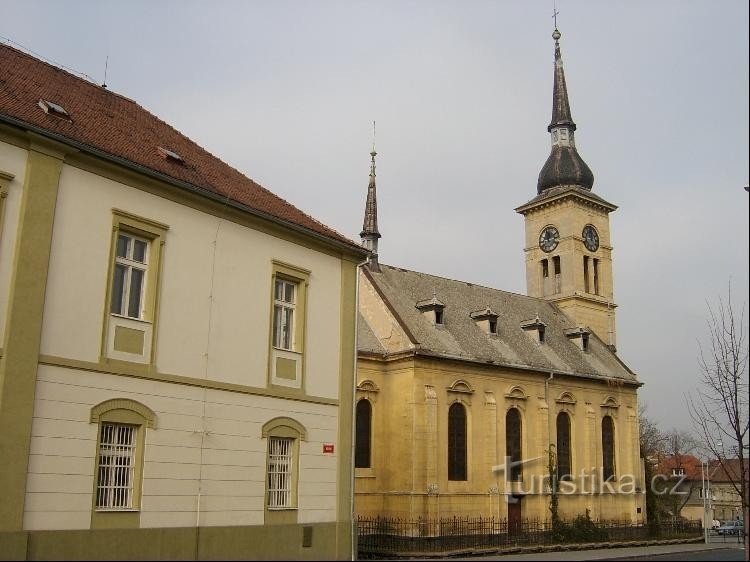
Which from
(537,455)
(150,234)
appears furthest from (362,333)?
(150,234)

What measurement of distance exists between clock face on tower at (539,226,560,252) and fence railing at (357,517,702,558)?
17.8 metres

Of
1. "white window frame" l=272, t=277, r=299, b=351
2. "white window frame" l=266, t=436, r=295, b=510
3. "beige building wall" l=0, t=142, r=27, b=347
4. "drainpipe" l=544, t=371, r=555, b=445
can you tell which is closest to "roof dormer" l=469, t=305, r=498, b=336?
"drainpipe" l=544, t=371, r=555, b=445

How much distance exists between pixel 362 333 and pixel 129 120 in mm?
17626

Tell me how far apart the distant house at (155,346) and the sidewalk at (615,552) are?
982 cm

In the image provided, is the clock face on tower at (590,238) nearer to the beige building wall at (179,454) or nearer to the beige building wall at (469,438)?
the beige building wall at (469,438)

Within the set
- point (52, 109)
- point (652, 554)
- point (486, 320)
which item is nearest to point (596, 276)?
point (486, 320)

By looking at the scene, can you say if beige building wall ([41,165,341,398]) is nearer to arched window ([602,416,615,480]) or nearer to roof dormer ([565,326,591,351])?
arched window ([602,416,615,480])

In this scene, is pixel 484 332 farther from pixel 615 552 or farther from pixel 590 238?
pixel 590 238

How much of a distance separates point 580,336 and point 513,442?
10.1 m

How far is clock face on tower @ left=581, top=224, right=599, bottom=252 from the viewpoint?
49656 mm

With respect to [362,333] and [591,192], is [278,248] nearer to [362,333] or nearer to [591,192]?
[362,333]

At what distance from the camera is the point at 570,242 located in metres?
48.8

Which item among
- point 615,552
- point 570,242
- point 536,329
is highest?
point 570,242

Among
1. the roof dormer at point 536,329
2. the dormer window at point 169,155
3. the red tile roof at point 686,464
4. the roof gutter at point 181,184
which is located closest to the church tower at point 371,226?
the roof dormer at point 536,329
